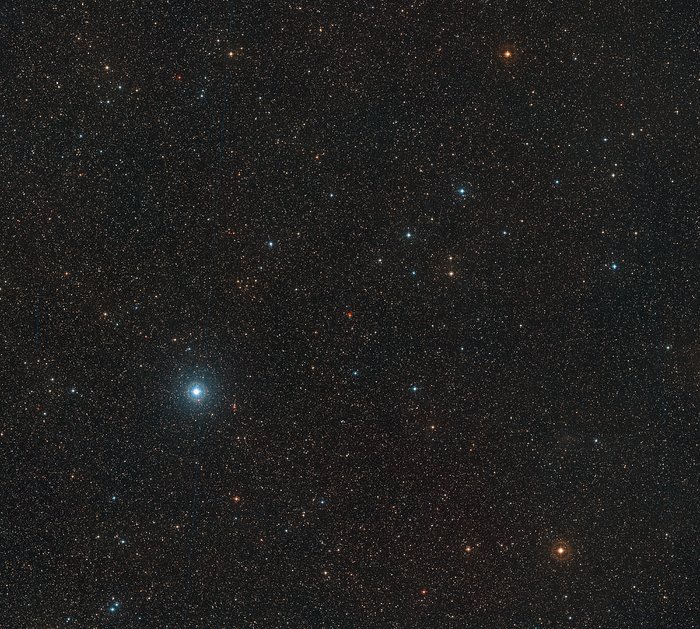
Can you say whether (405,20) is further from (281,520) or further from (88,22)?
(281,520)

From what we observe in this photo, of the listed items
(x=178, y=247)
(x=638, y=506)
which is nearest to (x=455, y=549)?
(x=638, y=506)

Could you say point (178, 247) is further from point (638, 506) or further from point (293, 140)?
point (638, 506)

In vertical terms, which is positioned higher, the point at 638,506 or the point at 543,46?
the point at 543,46

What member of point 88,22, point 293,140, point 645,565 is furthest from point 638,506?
point 88,22

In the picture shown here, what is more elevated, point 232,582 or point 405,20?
point 405,20


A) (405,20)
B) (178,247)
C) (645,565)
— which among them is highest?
(405,20)

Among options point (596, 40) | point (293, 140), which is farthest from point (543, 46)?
point (293, 140)
